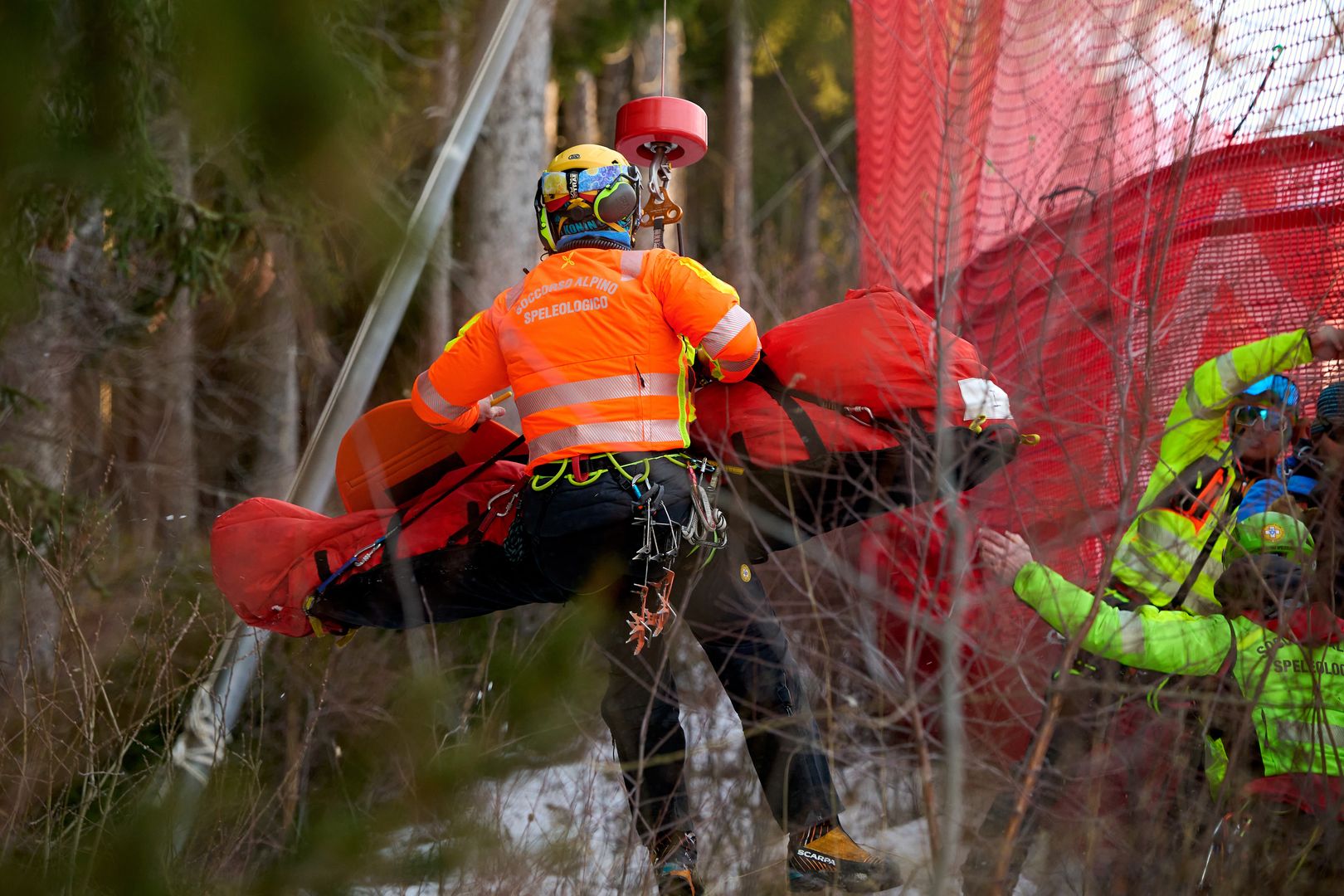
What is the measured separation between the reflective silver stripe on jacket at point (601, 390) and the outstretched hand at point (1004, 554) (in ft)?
3.32

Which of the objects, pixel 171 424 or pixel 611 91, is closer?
pixel 171 424

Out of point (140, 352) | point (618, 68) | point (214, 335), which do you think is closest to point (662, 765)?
point (140, 352)

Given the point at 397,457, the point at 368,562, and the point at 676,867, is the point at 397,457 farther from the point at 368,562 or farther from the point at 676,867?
the point at 676,867

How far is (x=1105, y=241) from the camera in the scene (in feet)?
11.4

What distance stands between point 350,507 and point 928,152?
3.45 metres

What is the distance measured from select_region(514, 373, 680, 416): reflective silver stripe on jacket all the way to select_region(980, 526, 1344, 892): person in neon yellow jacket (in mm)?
1043

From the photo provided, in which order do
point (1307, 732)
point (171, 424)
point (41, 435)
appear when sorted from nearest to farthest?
point (41, 435) < point (1307, 732) < point (171, 424)

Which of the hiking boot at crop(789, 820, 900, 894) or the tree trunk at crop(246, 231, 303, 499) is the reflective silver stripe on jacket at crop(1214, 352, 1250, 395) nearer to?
the hiking boot at crop(789, 820, 900, 894)

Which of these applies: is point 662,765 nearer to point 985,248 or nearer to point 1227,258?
point 1227,258

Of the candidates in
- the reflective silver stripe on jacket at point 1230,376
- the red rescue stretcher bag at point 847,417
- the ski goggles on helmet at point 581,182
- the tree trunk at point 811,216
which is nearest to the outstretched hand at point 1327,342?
the reflective silver stripe on jacket at point 1230,376

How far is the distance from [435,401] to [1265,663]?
2.28 m

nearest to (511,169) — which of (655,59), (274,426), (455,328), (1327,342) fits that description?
(455,328)

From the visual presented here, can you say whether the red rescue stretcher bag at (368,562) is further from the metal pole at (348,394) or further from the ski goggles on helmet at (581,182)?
the ski goggles on helmet at (581,182)

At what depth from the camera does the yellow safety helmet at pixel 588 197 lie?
3.39m
